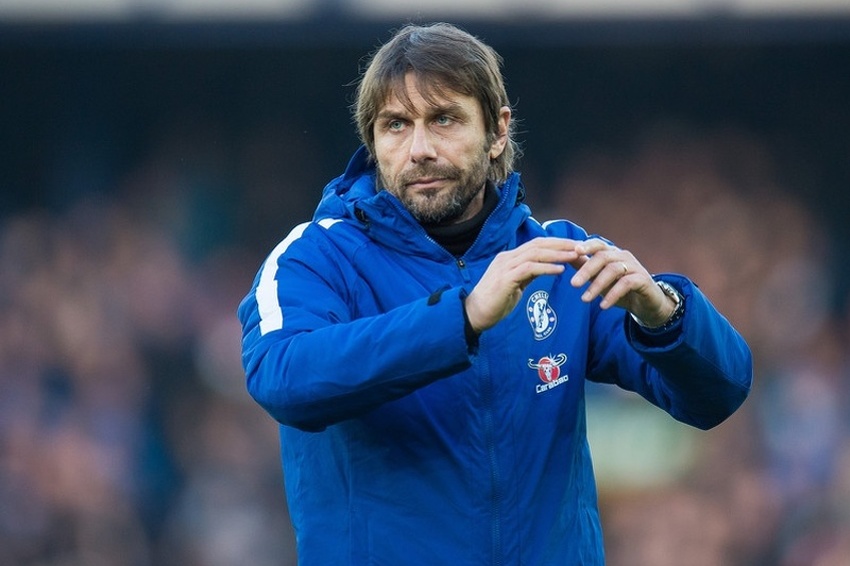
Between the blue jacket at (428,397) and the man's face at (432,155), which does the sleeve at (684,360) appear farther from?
the man's face at (432,155)

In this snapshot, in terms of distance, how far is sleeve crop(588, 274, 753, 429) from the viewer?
7.66 feet

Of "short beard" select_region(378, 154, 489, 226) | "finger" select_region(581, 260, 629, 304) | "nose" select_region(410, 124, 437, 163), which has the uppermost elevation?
"nose" select_region(410, 124, 437, 163)

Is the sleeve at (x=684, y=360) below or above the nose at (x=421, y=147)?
below

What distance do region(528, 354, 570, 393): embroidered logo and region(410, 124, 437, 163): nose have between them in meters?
0.40

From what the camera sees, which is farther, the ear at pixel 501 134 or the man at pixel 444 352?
the ear at pixel 501 134

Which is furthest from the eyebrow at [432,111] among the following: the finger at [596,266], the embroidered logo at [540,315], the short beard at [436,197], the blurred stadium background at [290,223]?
the blurred stadium background at [290,223]

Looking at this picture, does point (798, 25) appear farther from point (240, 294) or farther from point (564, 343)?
point (564, 343)

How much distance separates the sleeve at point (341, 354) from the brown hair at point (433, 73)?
43cm

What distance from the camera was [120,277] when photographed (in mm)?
7297

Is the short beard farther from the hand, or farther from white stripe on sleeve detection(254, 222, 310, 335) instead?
the hand

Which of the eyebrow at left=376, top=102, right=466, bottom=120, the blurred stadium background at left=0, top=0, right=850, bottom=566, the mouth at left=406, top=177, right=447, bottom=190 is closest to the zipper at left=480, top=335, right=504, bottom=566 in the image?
the mouth at left=406, top=177, right=447, bottom=190

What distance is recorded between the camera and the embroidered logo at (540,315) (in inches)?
96.0

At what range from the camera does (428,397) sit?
2.35 m

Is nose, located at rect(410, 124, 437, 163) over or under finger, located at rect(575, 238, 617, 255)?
over
